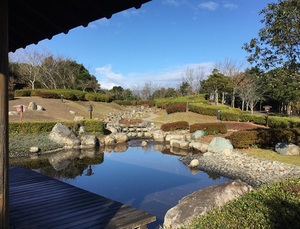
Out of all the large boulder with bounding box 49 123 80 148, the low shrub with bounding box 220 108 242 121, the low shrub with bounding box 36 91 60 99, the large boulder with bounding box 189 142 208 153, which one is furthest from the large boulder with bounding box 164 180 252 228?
the low shrub with bounding box 36 91 60 99

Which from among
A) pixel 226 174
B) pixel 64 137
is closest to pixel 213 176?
pixel 226 174

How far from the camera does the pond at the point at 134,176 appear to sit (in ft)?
22.8

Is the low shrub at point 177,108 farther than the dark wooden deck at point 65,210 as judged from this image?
Yes

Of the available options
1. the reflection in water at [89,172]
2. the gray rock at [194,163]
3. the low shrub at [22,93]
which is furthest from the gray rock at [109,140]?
the low shrub at [22,93]

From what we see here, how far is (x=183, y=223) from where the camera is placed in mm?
4277

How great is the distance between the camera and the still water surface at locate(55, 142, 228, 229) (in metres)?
Answer: 6.76

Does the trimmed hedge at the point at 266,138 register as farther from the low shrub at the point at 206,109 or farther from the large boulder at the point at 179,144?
the low shrub at the point at 206,109

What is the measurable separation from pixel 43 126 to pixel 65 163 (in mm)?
5008

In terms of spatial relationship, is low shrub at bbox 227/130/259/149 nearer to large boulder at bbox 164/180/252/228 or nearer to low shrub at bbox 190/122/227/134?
low shrub at bbox 190/122/227/134

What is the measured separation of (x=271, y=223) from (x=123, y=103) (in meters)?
39.1

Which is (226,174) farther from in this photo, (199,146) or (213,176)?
(199,146)

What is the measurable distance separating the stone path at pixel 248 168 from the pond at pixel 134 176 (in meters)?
0.51

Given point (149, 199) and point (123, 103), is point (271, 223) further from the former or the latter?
point (123, 103)

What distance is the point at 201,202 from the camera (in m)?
4.47
